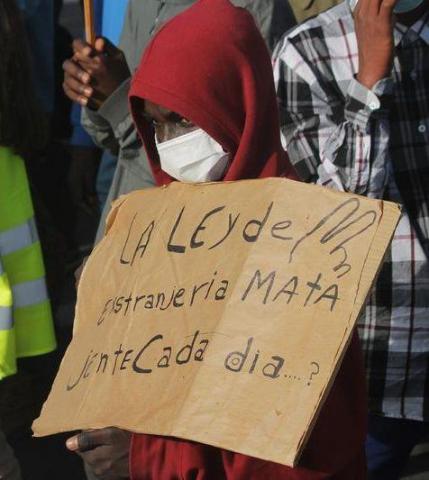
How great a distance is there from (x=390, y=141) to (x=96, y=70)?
0.88m

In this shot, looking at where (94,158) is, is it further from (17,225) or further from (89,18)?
(89,18)

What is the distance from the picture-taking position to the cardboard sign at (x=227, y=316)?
1.84 meters

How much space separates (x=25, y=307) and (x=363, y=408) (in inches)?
69.5

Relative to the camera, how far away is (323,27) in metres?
2.94

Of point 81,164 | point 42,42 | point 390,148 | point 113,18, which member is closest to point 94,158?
point 81,164

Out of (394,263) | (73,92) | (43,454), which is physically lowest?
(43,454)

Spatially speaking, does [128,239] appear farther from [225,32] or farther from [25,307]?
[25,307]

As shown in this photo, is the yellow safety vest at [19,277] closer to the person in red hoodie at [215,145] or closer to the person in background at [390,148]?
the person in background at [390,148]

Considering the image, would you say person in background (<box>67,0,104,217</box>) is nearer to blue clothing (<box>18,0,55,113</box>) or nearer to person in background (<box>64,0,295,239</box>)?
blue clothing (<box>18,0,55,113</box>)

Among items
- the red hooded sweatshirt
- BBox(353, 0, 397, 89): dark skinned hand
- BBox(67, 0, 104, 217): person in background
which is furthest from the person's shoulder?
BBox(67, 0, 104, 217): person in background

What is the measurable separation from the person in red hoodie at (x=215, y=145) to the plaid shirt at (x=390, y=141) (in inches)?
20.6

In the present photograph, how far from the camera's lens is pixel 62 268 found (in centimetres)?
418

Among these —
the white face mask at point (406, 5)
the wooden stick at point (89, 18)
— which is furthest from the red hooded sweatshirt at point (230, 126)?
the wooden stick at point (89, 18)

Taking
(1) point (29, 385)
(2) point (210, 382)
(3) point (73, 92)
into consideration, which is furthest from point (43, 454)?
(2) point (210, 382)
